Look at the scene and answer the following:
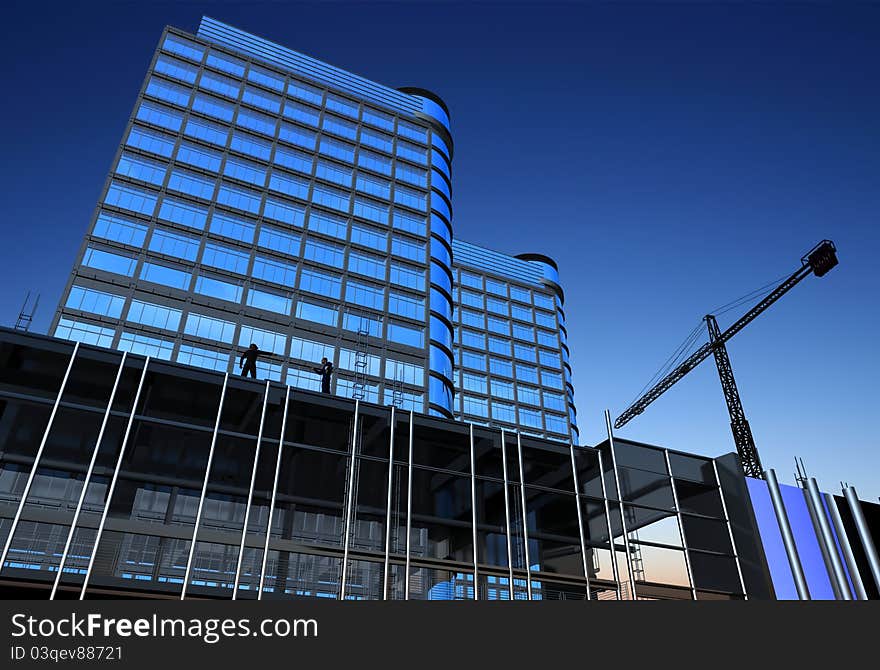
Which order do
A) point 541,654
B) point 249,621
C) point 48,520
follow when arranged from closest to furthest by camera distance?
point 249,621 < point 541,654 < point 48,520

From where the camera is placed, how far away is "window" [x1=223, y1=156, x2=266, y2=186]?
171 ft

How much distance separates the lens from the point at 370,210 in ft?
185

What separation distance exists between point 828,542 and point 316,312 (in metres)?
35.3

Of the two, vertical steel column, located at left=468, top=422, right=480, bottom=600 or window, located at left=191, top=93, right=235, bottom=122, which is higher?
window, located at left=191, top=93, right=235, bottom=122

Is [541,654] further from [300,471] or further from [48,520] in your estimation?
[300,471]

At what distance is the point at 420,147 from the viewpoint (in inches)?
2488

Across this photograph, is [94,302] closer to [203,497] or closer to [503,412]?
[203,497]

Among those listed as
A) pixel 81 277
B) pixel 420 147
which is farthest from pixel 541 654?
pixel 420 147

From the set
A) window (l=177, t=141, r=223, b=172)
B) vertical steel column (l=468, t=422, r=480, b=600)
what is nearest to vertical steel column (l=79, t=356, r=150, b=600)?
vertical steel column (l=468, t=422, r=480, b=600)

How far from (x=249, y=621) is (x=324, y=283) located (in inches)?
1653

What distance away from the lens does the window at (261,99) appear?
186 ft

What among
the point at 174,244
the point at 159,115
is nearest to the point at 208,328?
the point at 174,244

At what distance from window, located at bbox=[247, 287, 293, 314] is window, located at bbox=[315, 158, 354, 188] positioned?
12.5 metres

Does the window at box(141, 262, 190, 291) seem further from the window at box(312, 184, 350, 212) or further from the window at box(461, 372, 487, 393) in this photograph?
the window at box(461, 372, 487, 393)
